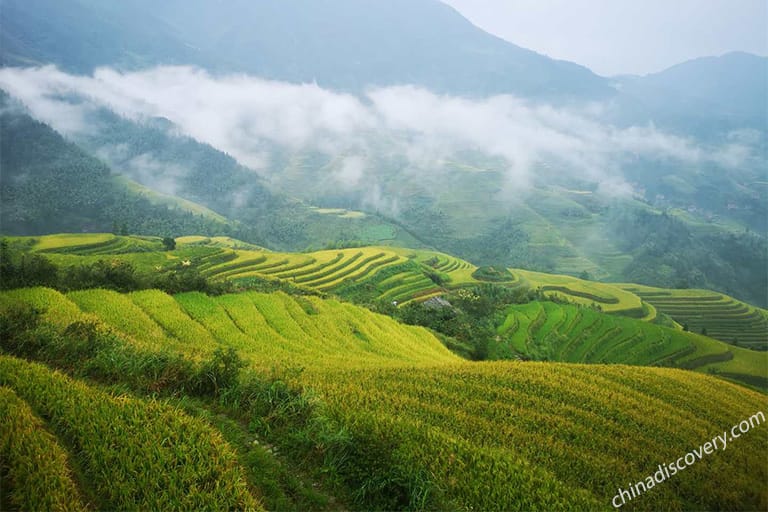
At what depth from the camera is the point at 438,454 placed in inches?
203

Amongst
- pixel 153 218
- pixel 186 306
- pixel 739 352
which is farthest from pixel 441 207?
pixel 186 306

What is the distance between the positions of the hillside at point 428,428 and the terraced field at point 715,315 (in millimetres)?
70190

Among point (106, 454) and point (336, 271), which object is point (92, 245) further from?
point (106, 454)

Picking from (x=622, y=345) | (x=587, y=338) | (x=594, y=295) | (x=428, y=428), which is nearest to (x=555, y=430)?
(x=428, y=428)

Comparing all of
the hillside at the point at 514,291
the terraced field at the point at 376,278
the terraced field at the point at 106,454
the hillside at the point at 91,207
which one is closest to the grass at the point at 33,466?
the terraced field at the point at 106,454

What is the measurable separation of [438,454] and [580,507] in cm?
168

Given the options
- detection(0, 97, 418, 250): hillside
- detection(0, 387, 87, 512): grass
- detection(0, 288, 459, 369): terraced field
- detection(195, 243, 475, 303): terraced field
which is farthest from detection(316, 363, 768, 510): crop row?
detection(0, 97, 418, 250): hillside

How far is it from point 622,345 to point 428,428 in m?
46.0

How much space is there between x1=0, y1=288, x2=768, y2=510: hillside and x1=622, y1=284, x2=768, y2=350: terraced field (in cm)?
7019

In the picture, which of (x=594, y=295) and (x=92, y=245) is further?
(x=594, y=295)

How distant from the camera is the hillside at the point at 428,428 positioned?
447 centimetres

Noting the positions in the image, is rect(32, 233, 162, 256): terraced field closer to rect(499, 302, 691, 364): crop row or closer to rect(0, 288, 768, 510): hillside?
rect(499, 302, 691, 364): crop row

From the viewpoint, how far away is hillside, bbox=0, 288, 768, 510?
4473 mm

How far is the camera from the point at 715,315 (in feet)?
243
